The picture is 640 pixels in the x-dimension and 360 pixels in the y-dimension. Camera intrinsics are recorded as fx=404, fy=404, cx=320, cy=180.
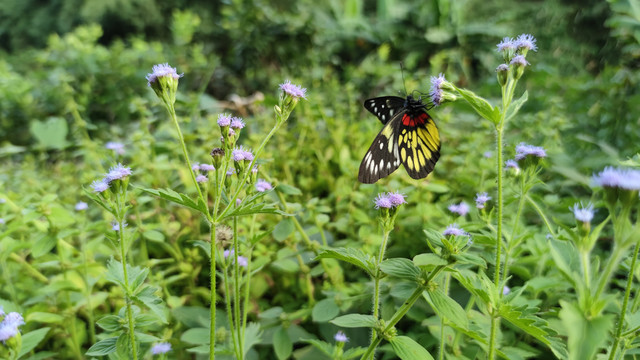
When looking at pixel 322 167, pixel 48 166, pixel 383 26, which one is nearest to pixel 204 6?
pixel 383 26

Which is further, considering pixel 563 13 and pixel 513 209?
pixel 563 13

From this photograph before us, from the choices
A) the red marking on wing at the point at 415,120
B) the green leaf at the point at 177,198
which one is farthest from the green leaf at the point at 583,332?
the red marking on wing at the point at 415,120

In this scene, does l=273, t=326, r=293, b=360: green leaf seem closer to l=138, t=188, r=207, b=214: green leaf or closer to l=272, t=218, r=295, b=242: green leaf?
l=272, t=218, r=295, b=242: green leaf

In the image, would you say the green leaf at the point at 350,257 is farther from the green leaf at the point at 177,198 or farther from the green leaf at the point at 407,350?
the green leaf at the point at 177,198

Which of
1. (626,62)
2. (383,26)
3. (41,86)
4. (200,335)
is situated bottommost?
(200,335)

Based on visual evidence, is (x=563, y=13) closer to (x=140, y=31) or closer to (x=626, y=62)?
(x=626, y=62)

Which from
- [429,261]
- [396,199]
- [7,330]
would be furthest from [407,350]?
[7,330]
